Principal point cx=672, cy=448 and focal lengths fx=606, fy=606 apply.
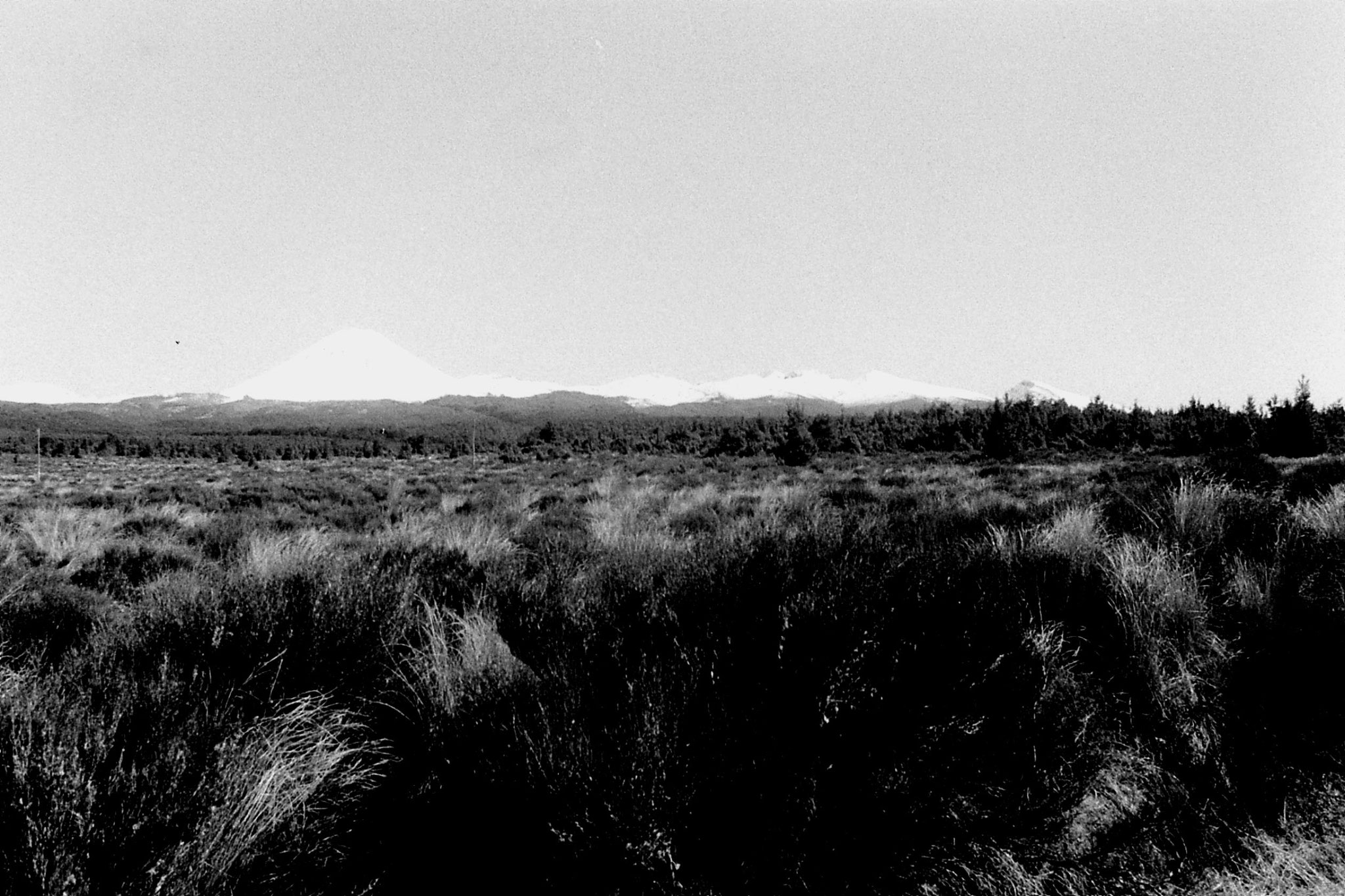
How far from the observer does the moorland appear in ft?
6.10

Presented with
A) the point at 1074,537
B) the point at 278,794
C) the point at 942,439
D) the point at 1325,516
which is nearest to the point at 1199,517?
the point at 1325,516

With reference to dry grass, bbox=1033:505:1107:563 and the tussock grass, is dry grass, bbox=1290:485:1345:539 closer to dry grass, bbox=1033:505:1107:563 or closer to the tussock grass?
dry grass, bbox=1033:505:1107:563

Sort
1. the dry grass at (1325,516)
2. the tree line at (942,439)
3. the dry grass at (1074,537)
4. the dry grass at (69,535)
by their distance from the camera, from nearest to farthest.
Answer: the dry grass at (1074,537), the dry grass at (1325,516), the dry grass at (69,535), the tree line at (942,439)

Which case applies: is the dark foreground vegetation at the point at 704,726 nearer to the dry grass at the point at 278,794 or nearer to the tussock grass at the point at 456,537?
the dry grass at the point at 278,794

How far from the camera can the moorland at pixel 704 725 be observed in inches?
73.2

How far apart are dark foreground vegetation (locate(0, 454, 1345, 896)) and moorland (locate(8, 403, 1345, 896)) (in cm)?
1

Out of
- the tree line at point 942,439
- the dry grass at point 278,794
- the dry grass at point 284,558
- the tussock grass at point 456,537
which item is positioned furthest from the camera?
the tree line at point 942,439

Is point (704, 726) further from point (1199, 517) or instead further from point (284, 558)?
point (1199, 517)

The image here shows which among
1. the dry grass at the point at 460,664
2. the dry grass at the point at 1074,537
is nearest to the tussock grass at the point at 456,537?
the dry grass at the point at 460,664

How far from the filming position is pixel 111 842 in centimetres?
155

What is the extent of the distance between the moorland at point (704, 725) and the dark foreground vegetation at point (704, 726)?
1cm

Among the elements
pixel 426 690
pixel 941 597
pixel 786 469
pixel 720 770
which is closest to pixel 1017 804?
pixel 941 597

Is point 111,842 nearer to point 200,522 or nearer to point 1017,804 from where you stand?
point 1017,804

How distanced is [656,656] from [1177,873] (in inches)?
78.0
